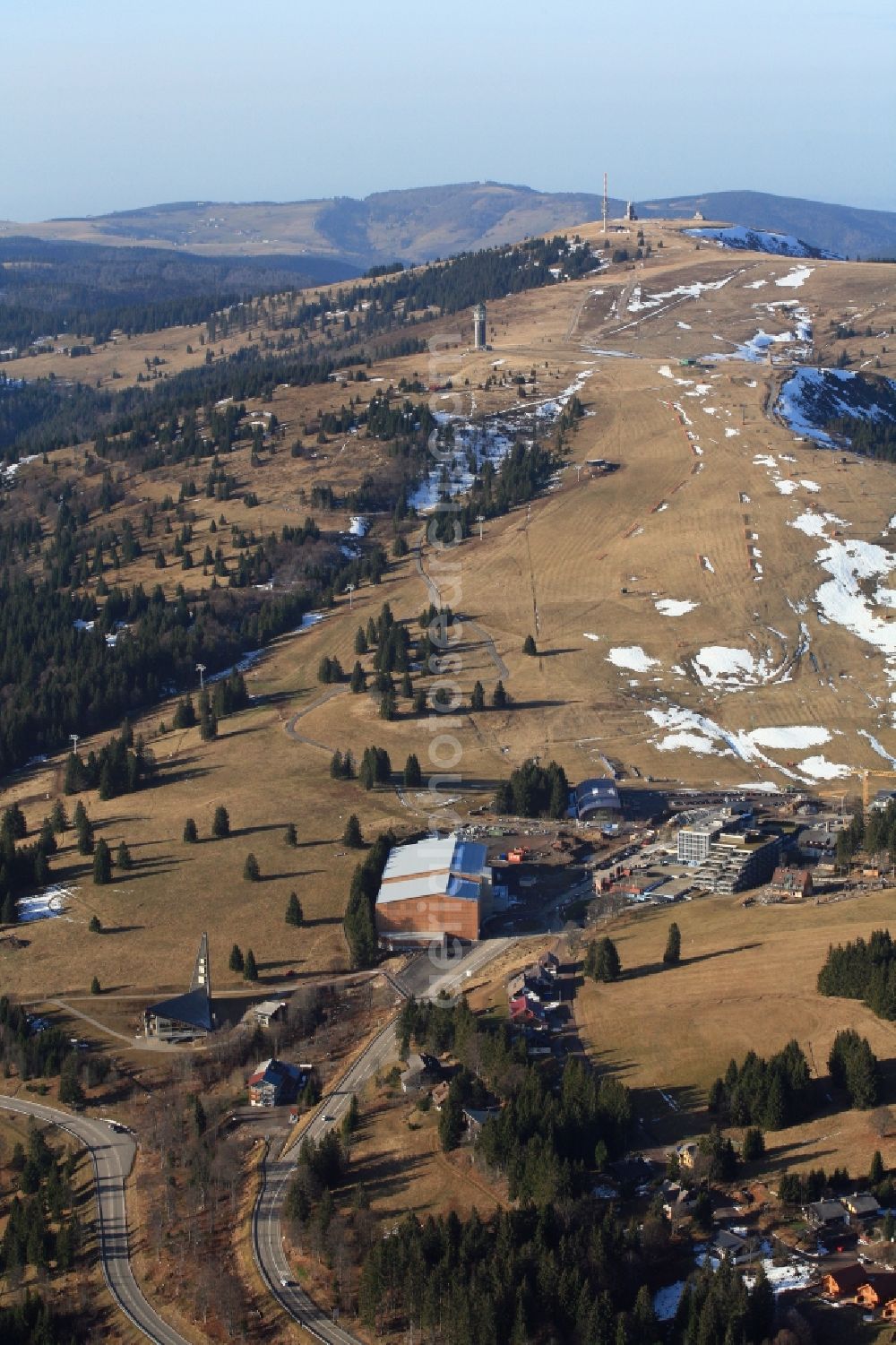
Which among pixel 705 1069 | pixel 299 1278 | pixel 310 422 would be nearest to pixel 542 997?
pixel 705 1069

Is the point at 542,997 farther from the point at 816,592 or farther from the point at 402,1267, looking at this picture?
the point at 816,592

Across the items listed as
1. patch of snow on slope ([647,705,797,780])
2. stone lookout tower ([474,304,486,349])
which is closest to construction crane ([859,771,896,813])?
patch of snow on slope ([647,705,797,780])

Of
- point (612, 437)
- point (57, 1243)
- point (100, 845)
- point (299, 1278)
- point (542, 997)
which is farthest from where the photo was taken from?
point (612, 437)

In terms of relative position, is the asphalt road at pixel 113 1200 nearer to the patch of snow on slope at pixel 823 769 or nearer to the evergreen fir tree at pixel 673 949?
the evergreen fir tree at pixel 673 949

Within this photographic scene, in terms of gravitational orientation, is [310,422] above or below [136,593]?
above

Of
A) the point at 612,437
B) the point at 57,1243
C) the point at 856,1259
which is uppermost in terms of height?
the point at 612,437

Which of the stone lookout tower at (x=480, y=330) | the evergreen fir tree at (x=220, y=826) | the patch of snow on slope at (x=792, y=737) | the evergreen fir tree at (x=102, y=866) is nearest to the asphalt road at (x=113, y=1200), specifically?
the evergreen fir tree at (x=102, y=866)

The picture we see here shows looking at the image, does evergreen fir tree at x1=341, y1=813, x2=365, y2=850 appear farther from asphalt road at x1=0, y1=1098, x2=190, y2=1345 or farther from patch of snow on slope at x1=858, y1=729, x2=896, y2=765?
patch of snow on slope at x1=858, y1=729, x2=896, y2=765
